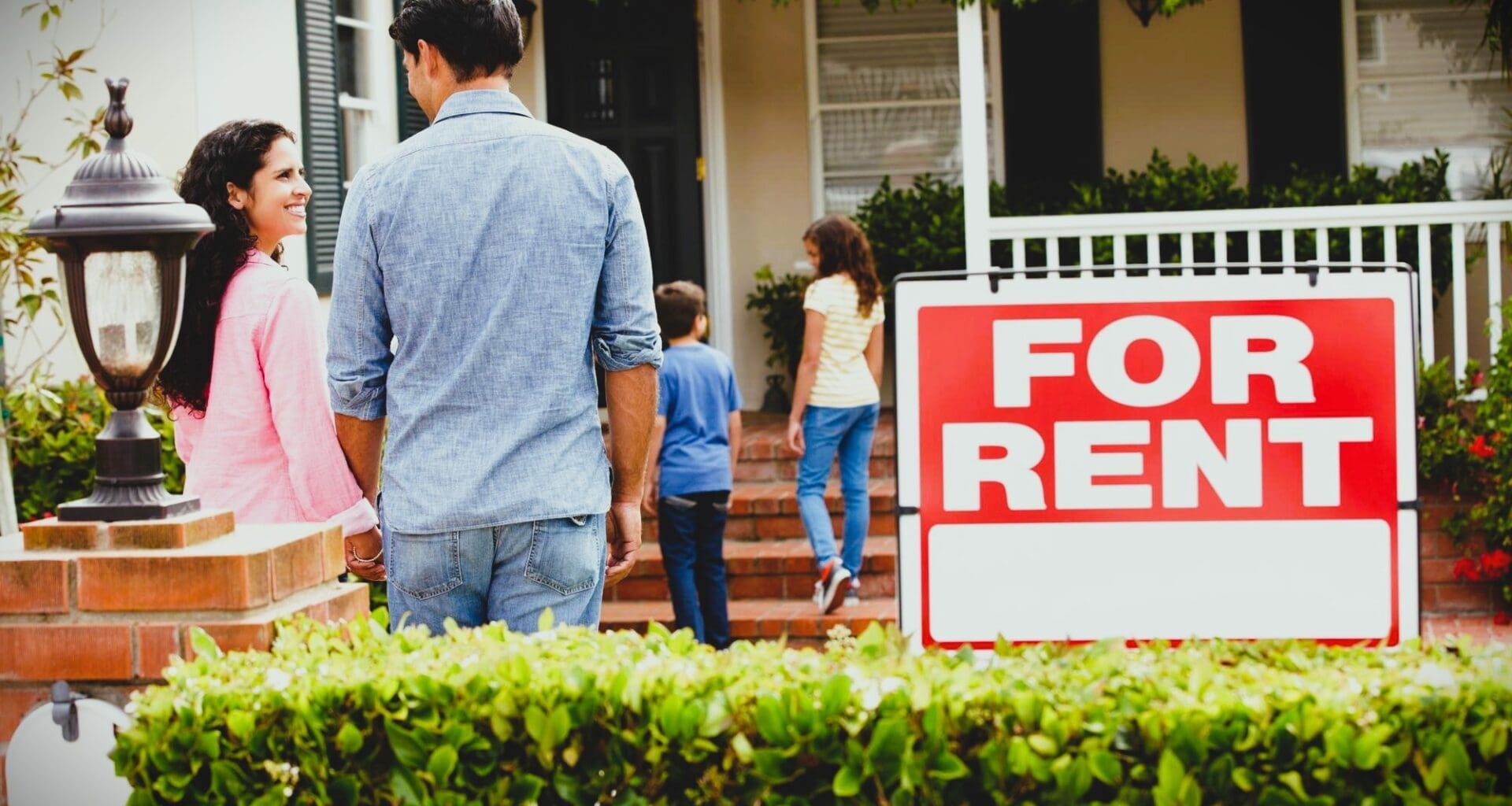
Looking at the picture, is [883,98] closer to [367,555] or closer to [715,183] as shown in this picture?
[715,183]

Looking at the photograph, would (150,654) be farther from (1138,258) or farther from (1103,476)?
(1138,258)

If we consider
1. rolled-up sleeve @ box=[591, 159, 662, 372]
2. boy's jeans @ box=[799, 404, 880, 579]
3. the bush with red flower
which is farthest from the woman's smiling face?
the bush with red flower

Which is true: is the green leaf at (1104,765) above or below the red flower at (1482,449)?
below

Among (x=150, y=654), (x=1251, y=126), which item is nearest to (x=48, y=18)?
(x=150, y=654)

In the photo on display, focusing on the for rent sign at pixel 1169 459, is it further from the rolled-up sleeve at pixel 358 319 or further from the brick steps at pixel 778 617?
the brick steps at pixel 778 617

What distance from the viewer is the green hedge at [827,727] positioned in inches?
89.1

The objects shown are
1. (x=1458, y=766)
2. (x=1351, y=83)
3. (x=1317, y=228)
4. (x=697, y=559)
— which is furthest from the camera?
(x=1351, y=83)

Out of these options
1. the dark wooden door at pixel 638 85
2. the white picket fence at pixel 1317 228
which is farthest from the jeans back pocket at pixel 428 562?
the dark wooden door at pixel 638 85

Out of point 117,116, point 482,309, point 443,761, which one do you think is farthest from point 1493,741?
point 117,116

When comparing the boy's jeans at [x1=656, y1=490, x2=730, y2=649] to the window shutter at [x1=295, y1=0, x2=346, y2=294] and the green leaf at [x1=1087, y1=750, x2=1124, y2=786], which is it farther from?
the green leaf at [x1=1087, y1=750, x2=1124, y2=786]

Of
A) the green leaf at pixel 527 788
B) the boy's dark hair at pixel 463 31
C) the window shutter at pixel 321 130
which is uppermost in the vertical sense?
the window shutter at pixel 321 130

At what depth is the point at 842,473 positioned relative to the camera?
7.19 m

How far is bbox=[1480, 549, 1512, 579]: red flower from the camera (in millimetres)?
6707

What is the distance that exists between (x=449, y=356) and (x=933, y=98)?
7.47 meters
